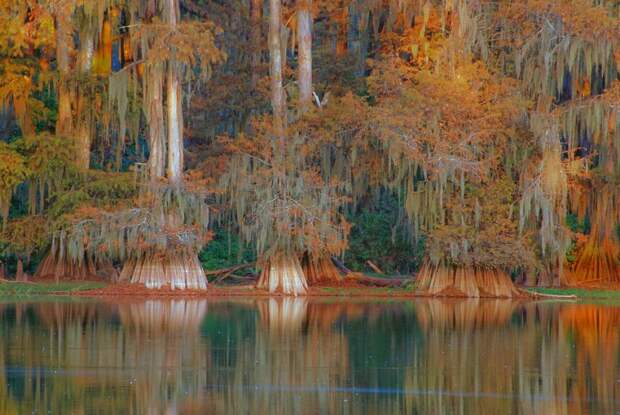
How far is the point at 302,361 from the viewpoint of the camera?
1816cm

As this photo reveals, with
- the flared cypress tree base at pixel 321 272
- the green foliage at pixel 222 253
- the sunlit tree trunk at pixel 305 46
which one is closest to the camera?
the flared cypress tree base at pixel 321 272

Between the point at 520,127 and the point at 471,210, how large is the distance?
2.64 m

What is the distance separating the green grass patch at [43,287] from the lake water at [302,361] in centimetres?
387

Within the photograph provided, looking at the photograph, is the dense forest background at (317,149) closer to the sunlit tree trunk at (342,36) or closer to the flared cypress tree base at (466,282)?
the flared cypress tree base at (466,282)

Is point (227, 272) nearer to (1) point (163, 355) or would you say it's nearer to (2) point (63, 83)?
(2) point (63, 83)

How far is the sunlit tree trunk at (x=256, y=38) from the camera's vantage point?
3791cm

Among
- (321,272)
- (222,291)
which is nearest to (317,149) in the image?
(321,272)

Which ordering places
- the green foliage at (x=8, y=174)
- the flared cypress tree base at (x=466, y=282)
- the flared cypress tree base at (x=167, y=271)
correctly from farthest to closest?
the flared cypress tree base at (x=466, y=282)
the flared cypress tree base at (x=167, y=271)
the green foliage at (x=8, y=174)

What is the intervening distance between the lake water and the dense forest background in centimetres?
475

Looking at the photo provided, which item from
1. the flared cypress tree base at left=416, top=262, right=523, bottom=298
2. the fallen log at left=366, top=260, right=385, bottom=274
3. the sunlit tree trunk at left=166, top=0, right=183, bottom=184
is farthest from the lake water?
the fallen log at left=366, top=260, right=385, bottom=274

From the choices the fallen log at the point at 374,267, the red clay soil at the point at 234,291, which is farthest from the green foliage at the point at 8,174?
the fallen log at the point at 374,267

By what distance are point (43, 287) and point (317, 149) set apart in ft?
25.5

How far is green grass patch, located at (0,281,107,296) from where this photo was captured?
31469mm

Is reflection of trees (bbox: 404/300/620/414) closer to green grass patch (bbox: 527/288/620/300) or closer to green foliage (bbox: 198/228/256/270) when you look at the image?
green grass patch (bbox: 527/288/620/300)
